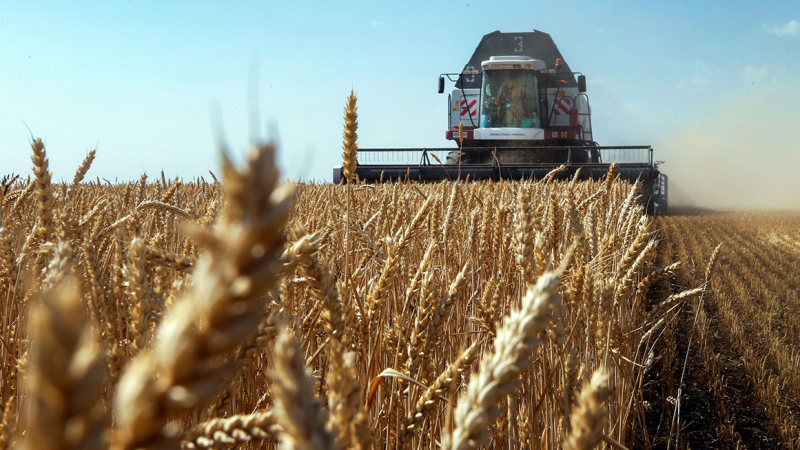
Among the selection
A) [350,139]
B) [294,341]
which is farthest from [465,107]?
[294,341]

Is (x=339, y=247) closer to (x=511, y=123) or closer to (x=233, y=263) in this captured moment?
(x=233, y=263)

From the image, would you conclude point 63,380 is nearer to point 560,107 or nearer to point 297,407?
point 297,407

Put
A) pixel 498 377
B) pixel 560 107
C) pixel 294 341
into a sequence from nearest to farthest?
→ pixel 294 341
pixel 498 377
pixel 560 107

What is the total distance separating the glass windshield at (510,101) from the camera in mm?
13797

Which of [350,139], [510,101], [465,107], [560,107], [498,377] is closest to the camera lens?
[498,377]

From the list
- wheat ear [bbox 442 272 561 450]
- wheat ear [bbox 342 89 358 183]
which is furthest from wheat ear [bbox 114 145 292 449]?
wheat ear [bbox 342 89 358 183]

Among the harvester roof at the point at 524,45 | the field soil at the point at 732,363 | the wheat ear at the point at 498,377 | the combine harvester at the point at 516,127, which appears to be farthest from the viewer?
the harvester roof at the point at 524,45

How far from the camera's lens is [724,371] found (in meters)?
4.03

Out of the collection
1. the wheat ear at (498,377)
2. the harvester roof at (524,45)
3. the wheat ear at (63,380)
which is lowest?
the wheat ear at (498,377)

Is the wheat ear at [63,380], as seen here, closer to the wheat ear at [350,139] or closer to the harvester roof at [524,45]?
the wheat ear at [350,139]

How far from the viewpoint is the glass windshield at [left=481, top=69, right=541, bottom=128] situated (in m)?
13.8

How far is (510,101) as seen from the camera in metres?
13.9

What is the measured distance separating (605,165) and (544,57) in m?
6.21

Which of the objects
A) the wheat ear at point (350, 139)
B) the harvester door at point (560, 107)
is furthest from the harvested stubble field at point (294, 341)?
the harvester door at point (560, 107)
